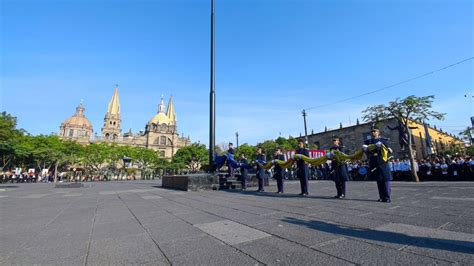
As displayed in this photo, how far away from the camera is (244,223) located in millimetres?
3807

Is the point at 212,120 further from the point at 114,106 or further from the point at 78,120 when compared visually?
the point at 78,120

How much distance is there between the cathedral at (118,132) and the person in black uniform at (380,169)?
8631 centimetres

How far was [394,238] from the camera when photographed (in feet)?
9.03

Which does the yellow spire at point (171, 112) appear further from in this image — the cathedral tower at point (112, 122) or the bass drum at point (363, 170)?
the bass drum at point (363, 170)

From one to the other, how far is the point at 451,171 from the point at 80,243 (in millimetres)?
22140

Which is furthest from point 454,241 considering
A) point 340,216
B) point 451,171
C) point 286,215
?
point 451,171

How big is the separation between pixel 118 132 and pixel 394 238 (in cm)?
10218

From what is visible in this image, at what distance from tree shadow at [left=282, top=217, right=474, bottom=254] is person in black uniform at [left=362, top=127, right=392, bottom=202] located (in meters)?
3.30

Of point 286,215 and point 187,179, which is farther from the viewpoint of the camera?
point 187,179

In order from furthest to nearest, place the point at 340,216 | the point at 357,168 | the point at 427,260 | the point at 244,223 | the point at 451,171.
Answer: the point at 357,168 → the point at 451,171 → the point at 340,216 → the point at 244,223 → the point at 427,260

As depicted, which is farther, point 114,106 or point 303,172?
point 114,106

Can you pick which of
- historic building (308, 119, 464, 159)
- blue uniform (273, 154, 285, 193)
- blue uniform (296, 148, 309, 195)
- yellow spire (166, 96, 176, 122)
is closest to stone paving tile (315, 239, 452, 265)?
blue uniform (296, 148, 309, 195)

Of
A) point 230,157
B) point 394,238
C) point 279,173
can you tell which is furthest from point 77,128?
point 394,238

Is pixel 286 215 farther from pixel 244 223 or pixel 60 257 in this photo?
pixel 60 257
